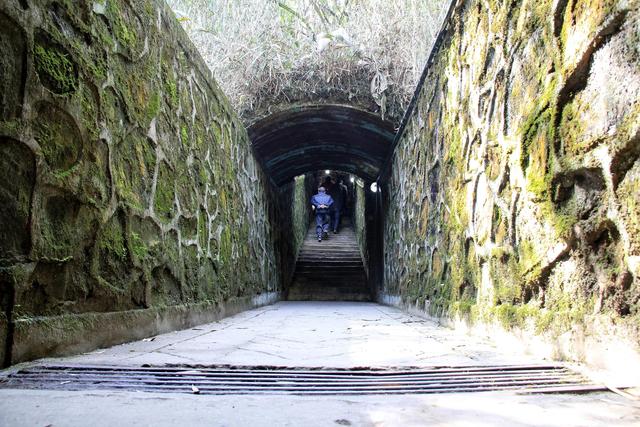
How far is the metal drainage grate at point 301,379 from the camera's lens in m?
1.89

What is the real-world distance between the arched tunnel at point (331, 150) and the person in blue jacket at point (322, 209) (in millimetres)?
1551

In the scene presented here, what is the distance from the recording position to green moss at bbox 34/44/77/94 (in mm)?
2234

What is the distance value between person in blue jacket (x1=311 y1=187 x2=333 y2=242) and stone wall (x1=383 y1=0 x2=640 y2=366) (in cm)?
984

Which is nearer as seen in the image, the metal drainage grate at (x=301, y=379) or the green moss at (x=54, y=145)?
the metal drainage grate at (x=301, y=379)

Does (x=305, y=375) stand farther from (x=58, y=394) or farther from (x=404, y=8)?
(x=404, y=8)

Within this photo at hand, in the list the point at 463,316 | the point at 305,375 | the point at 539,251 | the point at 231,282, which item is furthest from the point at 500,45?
the point at 231,282

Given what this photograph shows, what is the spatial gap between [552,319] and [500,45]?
5.69 ft

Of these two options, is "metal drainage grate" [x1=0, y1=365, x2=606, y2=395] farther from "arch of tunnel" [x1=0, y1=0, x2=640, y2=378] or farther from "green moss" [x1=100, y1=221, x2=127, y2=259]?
"green moss" [x1=100, y1=221, x2=127, y2=259]

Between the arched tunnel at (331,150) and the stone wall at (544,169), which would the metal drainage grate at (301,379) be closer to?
the stone wall at (544,169)

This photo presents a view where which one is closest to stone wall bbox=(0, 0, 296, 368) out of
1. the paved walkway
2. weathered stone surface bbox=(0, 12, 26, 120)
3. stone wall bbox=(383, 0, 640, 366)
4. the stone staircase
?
weathered stone surface bbox=(0, 12, 26, 120)

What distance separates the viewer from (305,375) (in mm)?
2164

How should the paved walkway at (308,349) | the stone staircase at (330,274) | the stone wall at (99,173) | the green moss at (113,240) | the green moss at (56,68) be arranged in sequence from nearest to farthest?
the stone wall at (99,173) < the green moss at (56,68) < the paved walkway at (308,349) < the green moss at (113,240) < the stone staircase at (330,274)

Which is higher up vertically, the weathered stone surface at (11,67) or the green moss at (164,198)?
the weathered stone surface at (11,67)

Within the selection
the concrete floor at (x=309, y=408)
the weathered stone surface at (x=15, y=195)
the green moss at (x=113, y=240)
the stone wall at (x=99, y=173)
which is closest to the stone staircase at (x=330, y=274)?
the stone wall at (x=99, y=173)
